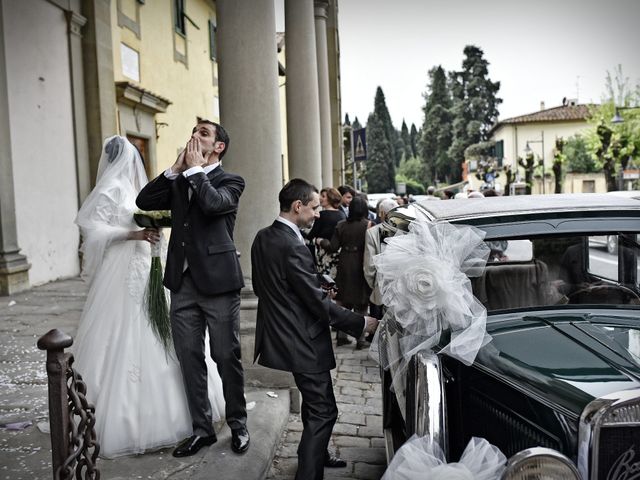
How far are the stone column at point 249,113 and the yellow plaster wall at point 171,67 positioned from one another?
8124 mm

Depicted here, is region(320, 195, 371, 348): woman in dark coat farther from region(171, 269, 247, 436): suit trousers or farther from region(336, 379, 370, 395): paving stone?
region(171, 269, 247, 436): suit trousers

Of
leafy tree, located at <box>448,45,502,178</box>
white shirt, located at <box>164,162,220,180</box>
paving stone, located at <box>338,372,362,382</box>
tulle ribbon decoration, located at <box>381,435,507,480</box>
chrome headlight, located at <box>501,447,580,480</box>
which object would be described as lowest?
paving stone, located at <box>338,372,362,382</box>

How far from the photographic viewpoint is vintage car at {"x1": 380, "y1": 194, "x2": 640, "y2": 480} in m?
1.97

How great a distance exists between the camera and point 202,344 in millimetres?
3717

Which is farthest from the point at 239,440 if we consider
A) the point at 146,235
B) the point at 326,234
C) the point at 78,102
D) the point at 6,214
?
the point at 78,102

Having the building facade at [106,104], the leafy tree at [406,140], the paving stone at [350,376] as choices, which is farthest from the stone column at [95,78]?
the leafy tree at [406,140]

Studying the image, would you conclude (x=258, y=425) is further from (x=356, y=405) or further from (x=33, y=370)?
(x=33, y=370)

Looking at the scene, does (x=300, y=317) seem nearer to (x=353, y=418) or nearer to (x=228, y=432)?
(x=228, y=432)

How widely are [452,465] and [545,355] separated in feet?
2.13

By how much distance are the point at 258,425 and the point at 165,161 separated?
1232cm

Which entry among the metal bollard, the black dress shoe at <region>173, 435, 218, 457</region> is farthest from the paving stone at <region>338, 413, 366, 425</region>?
the metal bollard

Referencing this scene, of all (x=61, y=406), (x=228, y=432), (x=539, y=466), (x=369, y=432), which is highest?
(x=61, y=406)

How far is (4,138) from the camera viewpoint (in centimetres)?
895

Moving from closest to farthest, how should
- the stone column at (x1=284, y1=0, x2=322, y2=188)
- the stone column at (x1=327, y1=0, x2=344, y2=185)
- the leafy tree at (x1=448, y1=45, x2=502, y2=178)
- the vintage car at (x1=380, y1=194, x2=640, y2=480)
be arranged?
the vintage car at (x1=380, y1=194, x2=640, y2=480), the stone column at (x1=284, y1=0, x2=322, y2=188), the stone column at (x1=327, y1=0, x2=344, y2=185), the leafy tree at (x1=448, y1=45, x2=502, y2=178)
